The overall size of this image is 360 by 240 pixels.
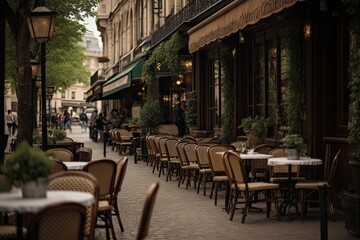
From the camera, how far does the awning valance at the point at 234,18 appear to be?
1148 cm

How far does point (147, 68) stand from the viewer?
25406 mm

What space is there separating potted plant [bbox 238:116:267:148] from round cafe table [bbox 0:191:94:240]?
898cm

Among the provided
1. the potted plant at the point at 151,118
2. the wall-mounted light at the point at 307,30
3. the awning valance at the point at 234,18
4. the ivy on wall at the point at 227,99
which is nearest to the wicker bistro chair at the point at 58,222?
the awning valance at the point at 234,18

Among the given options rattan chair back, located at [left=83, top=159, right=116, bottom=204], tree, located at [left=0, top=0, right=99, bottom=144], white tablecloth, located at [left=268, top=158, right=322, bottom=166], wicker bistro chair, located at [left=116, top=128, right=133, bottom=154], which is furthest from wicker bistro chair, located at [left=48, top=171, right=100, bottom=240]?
wicker bistro chair, located at [left=116, top=128, right=133, bottom=154]

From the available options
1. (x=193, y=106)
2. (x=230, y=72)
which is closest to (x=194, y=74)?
(x=193, y=106)

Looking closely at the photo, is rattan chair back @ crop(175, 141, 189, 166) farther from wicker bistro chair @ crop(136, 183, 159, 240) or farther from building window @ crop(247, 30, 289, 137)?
wicker bistro chair @ crop(136, 183, 159, 240)

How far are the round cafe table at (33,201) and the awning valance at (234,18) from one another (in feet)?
18.4

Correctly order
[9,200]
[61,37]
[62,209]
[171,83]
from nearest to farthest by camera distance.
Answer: [62,209]
[9,200]
[171,83]
[61,37]

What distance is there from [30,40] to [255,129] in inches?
227

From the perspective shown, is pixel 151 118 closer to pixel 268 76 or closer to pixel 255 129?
pixel 268 76

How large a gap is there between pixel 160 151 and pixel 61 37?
18189mm

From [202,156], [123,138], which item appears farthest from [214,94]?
[123,138]

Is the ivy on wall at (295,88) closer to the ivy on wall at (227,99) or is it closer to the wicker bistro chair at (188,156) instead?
the wicker bistro chair at (188,156)

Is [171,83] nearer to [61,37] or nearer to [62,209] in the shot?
[61,37]
